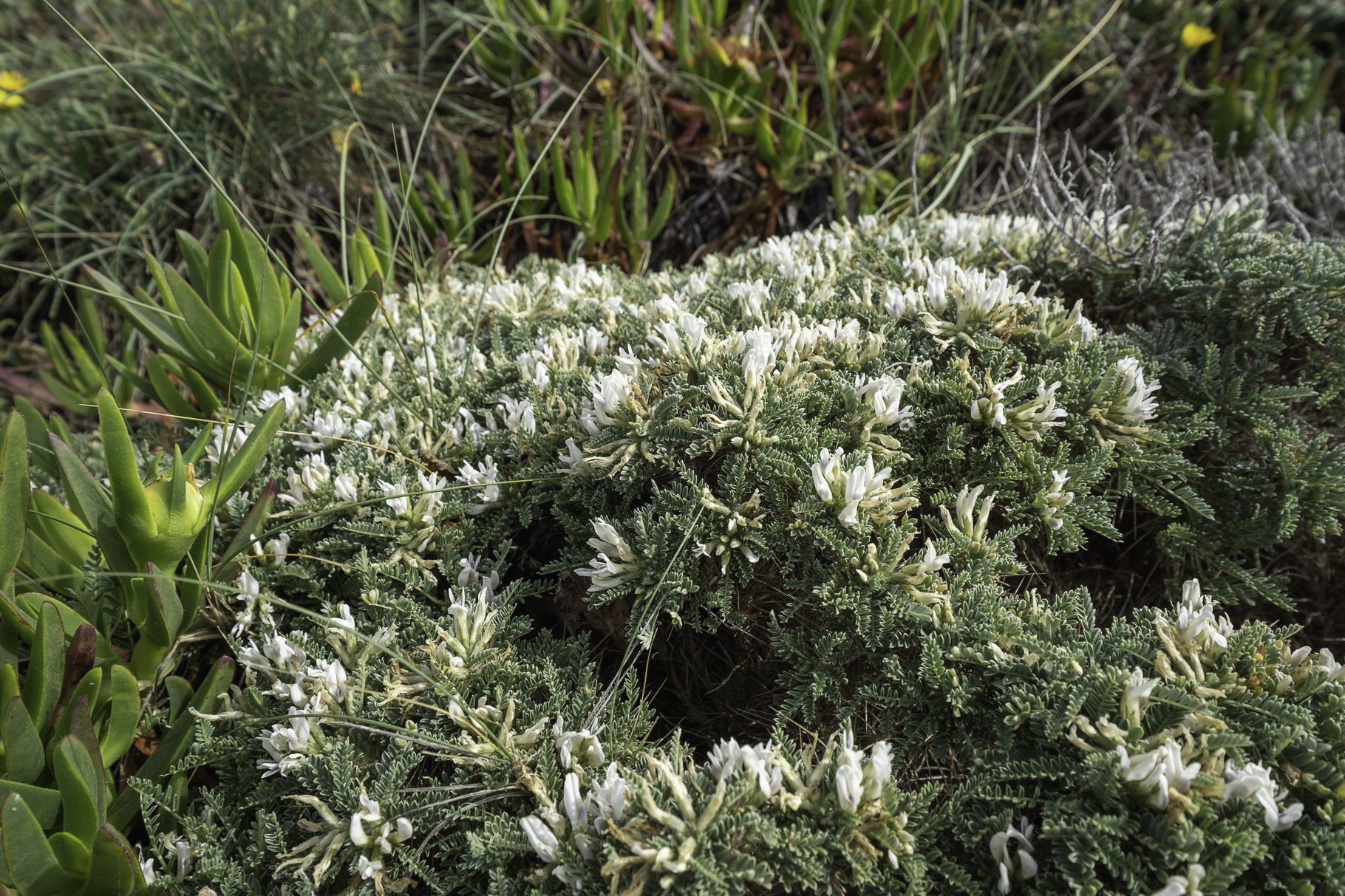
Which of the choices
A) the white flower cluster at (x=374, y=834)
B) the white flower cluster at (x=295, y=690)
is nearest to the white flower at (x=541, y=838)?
the white flower cluster at (x=374, y=834)

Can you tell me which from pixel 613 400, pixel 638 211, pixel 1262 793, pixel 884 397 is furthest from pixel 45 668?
pixel 638 211

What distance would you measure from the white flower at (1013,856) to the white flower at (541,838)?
73 centimetres

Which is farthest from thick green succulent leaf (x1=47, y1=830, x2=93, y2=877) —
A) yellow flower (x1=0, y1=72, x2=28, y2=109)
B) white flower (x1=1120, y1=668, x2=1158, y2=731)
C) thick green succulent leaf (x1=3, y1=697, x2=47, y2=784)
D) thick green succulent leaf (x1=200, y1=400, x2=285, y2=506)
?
yellow flower (x1=0, y1=72, x2=28, y2=109)

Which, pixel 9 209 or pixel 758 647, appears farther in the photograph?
pixel 9 209

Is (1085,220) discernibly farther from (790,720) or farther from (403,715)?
(403,715)

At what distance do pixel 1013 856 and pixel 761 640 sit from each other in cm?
64

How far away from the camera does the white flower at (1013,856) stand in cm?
133

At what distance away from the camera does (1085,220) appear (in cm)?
245

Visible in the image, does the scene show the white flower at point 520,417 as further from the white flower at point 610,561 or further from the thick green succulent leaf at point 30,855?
the thick green succulent leaf at point 30,855

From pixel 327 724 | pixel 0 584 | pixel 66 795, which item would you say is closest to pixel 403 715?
pixel 327 724

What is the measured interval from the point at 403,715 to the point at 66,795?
22.8 inches

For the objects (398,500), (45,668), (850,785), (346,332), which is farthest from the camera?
(346,332)

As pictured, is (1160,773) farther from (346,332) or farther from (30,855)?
(346,332)

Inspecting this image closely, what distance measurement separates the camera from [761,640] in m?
1.84
